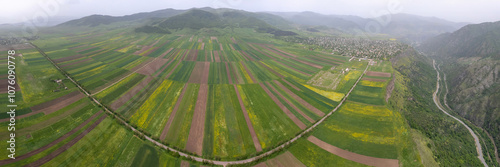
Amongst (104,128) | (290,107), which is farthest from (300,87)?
(104,128)

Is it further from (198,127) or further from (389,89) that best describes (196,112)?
(389,89)

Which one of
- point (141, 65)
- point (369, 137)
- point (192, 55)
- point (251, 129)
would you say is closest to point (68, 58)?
point (141, 65)

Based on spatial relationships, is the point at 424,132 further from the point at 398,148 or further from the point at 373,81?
the point at 373,81

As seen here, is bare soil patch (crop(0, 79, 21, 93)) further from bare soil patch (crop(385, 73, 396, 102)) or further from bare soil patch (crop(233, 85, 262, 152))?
bare soil patch (crop(385, 73, 396, 102))

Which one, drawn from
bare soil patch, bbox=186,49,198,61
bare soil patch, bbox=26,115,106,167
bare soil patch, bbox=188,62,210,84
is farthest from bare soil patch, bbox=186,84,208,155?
bare soil patch, bbox=186,49,198,61

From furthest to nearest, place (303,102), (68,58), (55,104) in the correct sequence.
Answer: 1. (68,58)
2. (303,102)
3. (55,104)

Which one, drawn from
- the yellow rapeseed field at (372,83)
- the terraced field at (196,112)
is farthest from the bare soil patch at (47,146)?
the yellow rapeseed field at (372,83)
